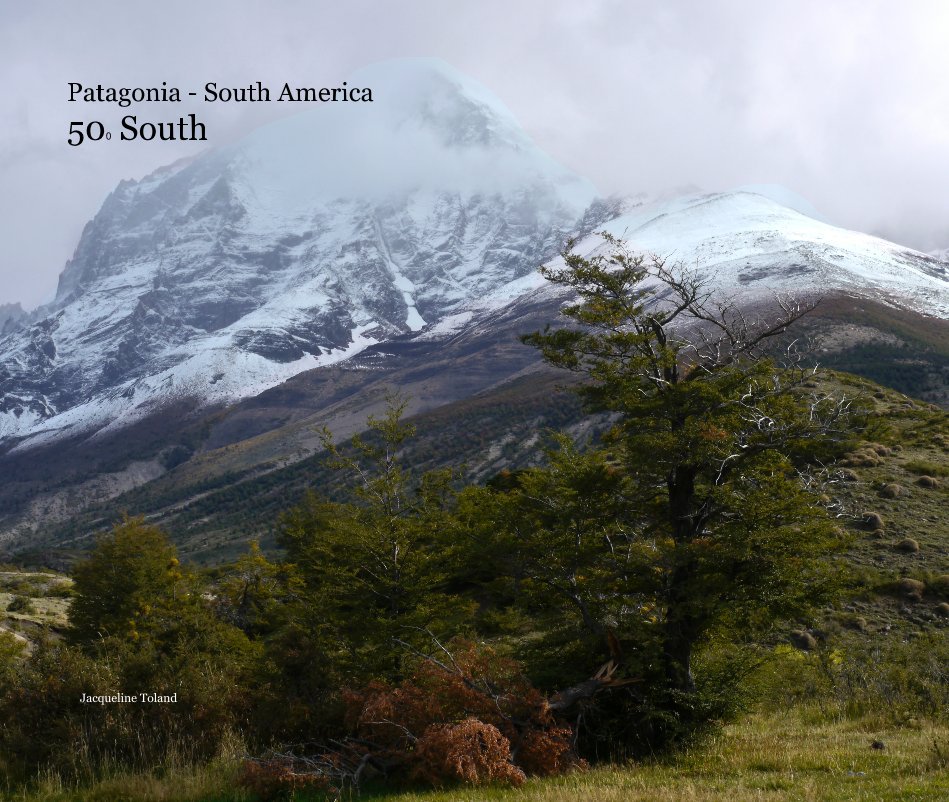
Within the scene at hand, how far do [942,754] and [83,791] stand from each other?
41.1 ft

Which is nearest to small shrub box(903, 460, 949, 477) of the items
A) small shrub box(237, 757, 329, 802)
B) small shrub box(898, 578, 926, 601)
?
small shrub box(898, 578, 926, 601)

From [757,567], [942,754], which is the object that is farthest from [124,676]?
[942,754]

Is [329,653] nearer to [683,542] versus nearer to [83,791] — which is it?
[83,791]

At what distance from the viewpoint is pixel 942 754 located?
9734 mm

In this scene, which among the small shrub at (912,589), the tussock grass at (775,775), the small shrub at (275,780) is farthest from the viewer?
the small shrub at (912,589)

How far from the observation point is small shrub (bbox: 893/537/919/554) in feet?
78.7

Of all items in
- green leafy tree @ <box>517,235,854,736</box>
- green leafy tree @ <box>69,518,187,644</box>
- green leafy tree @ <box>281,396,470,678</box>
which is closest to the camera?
green leafy tree @ <box>517,235,854,736</box>

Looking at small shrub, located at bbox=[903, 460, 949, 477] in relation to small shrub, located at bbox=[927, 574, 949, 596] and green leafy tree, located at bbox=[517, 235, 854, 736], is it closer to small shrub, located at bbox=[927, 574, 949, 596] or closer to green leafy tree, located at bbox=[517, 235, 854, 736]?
small shrub, located at bbox=[927, 574, 949, 596]

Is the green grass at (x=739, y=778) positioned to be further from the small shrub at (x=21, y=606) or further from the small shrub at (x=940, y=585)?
the small shrub at (x=21, y=606)

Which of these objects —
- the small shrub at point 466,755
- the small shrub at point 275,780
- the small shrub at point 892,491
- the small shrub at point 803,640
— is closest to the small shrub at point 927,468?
the small shrub at point 892,491

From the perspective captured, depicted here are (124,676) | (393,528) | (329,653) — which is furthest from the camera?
(393,528)

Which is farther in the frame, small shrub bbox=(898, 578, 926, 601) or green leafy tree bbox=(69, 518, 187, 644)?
green leafy tree bbox=(69, 518, 187, 644)

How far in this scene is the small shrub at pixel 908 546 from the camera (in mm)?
23984

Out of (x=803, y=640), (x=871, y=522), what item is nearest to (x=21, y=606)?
(x=803, y=640)
